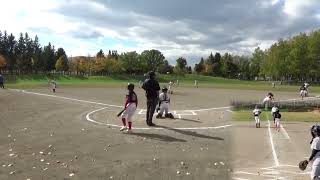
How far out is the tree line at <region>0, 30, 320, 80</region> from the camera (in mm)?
111500

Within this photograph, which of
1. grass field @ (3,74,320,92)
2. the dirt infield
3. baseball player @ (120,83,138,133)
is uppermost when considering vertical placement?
baseball player @ (120,83,138,133)

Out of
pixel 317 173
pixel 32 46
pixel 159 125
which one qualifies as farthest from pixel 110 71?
pixel 317 173

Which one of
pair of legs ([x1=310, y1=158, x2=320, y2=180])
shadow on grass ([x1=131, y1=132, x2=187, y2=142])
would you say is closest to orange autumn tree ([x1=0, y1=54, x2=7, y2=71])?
shadow on grass ([x1=131, y1=132, x2=187, y2=142])

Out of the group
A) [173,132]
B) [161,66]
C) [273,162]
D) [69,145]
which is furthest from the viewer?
[161,66]

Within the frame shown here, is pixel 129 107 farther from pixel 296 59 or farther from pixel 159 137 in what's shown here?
pixel 296 59

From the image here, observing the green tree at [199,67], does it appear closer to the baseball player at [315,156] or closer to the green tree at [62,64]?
the green tree at [62,64]

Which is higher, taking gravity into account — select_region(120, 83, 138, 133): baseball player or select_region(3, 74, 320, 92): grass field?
select_region(120, 83, 138, 133): baseball player

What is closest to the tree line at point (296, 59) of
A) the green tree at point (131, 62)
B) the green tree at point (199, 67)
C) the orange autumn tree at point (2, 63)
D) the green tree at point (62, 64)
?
the green tree at point (131, 62)

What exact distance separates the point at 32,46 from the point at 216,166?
151642mm

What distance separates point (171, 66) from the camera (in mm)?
161750

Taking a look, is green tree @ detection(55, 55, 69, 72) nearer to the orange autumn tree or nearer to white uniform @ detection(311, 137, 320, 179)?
the orange autumn tree

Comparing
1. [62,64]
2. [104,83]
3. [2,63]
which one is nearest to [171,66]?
[62,64]

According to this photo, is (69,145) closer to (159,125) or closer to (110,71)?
(159,125)

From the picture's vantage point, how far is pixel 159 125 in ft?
57.3
